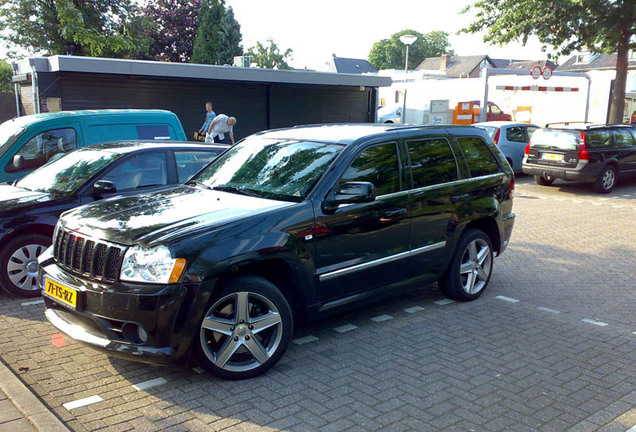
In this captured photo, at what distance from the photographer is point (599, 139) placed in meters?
14.5

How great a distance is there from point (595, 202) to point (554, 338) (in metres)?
9.38

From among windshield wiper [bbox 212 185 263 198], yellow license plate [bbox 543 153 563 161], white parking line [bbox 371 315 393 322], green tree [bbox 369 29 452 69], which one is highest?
green tree [bbox 369 29 452 69]

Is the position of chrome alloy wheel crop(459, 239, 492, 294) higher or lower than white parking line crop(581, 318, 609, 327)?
higher

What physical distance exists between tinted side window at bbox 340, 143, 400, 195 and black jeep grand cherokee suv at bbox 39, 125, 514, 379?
0.04 ft

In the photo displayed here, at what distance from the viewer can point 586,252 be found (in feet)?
28.0

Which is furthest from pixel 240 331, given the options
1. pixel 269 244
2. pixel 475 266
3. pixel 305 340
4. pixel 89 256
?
pixel 475 266

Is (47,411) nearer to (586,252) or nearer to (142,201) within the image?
(142,201)

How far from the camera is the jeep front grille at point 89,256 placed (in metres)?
3.97

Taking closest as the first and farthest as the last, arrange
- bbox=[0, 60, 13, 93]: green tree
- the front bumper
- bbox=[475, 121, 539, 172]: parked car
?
the front bumper → bbox=[475, 121, 539, 172]: parked car → bbox=[0, 60, 13, 93]: green tree

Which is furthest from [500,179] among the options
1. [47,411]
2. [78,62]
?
[78,62]

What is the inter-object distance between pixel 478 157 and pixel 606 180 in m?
9.98

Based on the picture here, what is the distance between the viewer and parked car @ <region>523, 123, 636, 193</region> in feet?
46.5

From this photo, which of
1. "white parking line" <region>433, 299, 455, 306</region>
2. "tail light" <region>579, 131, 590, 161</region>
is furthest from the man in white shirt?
"white parking line" <region>433, 299, 455, 306</region>

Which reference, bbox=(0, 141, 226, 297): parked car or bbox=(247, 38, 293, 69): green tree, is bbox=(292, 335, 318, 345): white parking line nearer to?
bbox=(0, 141, 226, 297): parked car
